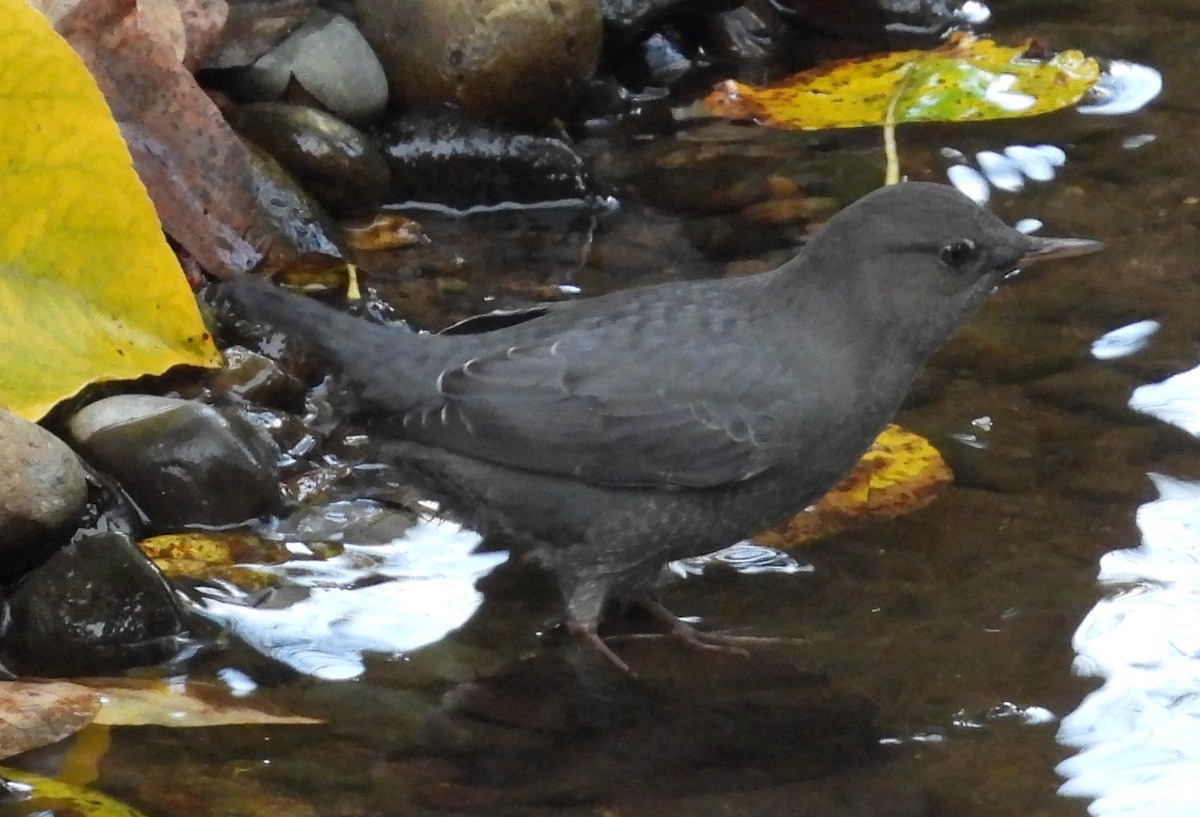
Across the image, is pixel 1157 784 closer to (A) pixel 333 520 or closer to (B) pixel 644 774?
(B) pixel 644 774

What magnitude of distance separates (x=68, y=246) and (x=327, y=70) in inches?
134

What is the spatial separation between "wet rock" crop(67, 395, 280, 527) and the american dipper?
0.29 metres

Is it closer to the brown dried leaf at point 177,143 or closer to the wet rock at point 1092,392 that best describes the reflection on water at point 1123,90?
the wet rock at point 1092,392

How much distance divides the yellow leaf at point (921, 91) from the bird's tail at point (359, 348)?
226 cm

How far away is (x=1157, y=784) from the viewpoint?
2625mm

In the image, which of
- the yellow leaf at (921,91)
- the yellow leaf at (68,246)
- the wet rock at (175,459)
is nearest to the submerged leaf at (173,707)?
the wet rock at (175,459)

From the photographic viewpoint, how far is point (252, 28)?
4.89m

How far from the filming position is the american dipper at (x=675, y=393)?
336cm

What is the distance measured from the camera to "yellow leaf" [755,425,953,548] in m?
3.64

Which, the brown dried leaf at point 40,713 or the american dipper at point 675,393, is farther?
the american dipper at point 675,393

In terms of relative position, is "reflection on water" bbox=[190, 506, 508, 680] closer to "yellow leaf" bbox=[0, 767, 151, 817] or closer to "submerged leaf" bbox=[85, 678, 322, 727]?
"submerged leaf" bbox=[85, 678, 322, 727]

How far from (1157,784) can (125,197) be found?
1.92 m

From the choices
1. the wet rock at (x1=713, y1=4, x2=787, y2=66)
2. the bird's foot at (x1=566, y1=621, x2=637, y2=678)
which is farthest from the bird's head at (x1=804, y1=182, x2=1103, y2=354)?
the wet rock at (x1=713, y1=4, x2=787, y2=66)

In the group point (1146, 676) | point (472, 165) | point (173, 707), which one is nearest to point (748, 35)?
point (472, 165)
